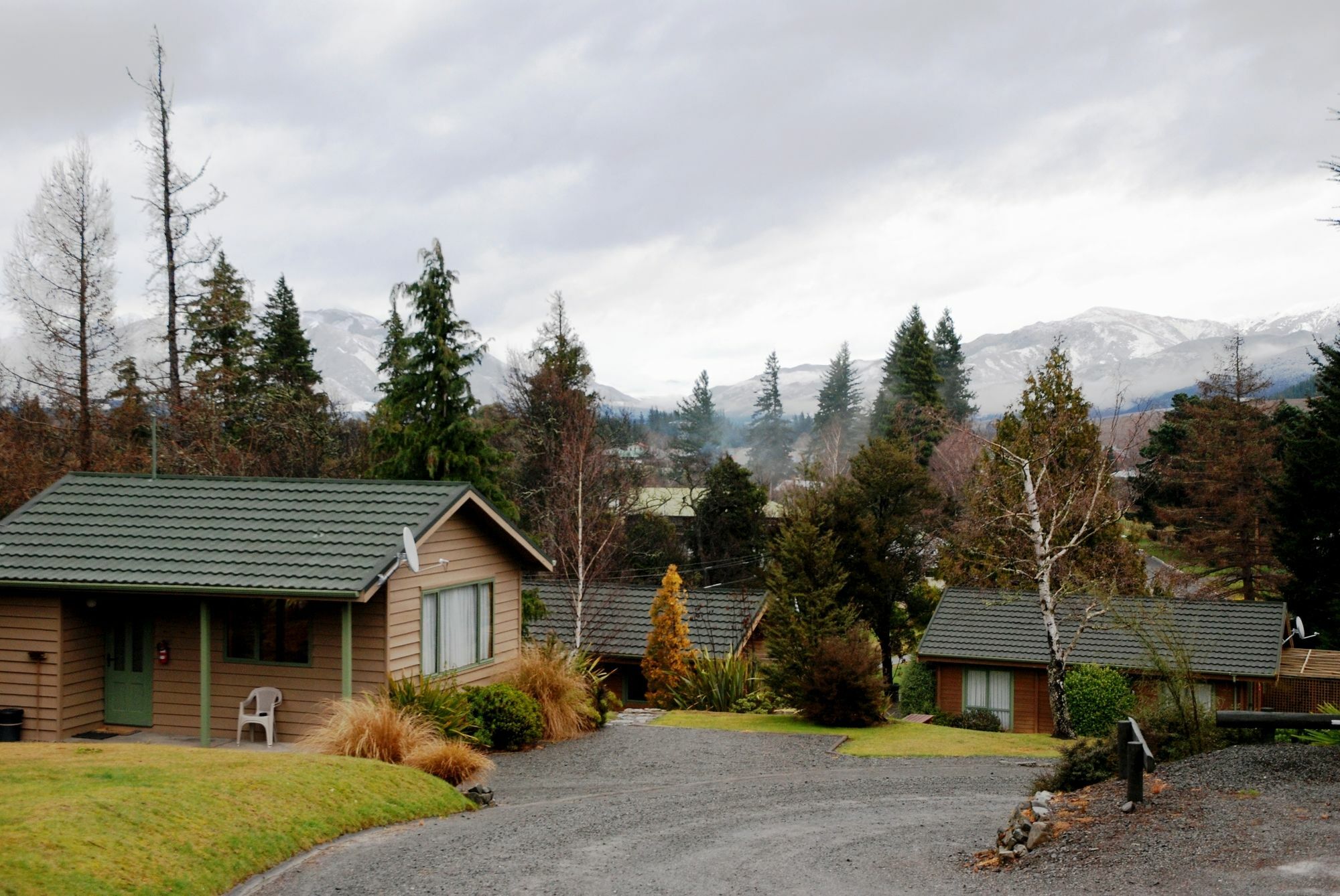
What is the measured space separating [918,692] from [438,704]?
56.7 feet

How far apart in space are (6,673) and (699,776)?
409 inches

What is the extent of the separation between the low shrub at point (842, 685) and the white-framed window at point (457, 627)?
21.3 feet

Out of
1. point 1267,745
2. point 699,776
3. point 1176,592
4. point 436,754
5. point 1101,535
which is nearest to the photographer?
point 1267,745

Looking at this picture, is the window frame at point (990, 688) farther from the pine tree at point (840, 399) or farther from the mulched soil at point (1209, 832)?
the pine tree at point (840, 399)

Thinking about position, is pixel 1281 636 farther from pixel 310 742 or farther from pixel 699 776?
pixel 310 742

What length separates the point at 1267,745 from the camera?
11.2 metres

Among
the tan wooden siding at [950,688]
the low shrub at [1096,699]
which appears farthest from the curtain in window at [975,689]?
the low shrub at [1096,699]

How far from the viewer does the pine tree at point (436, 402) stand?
93.9 feet

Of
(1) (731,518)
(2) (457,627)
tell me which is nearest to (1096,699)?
(2) (457,627)

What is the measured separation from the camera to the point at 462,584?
1822 centimetres

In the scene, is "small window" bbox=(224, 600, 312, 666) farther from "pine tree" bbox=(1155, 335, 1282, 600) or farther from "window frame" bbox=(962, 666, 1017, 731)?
"pine tree" bbox=(1155, 335, 1282, 600)

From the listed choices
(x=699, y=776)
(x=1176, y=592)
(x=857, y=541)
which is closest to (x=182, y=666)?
(x=699, y=776)

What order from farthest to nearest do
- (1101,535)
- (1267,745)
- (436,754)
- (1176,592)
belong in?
(1176,592) → (1101,535) → (436,754) → (1267,745)

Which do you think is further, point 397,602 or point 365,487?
point 365,487
